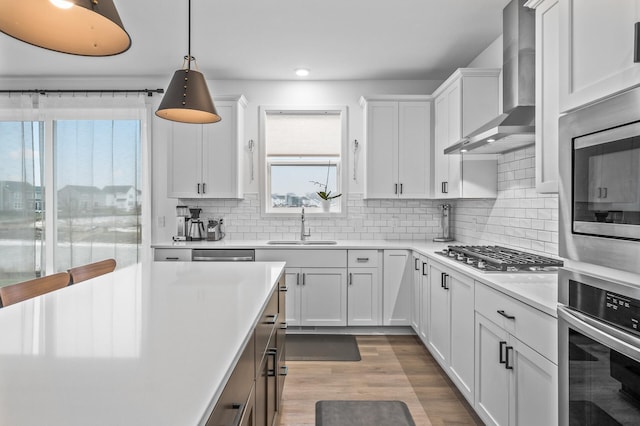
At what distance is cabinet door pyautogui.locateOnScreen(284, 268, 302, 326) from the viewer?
3.86m

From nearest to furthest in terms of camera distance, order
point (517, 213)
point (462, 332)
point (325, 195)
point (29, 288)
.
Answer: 1. point (29, 288)
2. point (462, 332)
3. point (517, 213)
4. point (325, 195)

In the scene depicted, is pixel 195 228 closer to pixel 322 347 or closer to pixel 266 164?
pixel 266 164

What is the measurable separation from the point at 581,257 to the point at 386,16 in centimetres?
241

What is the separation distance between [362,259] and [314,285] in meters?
0.53

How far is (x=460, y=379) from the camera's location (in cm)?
250

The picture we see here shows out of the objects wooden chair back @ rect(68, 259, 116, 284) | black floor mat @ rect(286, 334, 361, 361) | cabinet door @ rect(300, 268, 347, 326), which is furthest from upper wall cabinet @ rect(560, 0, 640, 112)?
cabinet door @ rect(300, 268, 347, 326)

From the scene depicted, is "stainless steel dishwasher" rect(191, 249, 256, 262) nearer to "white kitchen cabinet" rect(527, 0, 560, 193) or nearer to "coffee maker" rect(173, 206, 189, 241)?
"coffee maker" rect(173, 206, 189, 241)

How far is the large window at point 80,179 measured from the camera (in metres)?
4.33

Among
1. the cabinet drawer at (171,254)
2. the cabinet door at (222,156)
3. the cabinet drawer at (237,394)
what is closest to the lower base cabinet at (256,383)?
the cabinet drawer at (237,394)

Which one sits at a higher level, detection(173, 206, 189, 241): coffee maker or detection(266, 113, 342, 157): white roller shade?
detection(266, 113, 342, 157): white roller shade

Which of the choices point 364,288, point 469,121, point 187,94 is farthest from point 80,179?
point 469,121

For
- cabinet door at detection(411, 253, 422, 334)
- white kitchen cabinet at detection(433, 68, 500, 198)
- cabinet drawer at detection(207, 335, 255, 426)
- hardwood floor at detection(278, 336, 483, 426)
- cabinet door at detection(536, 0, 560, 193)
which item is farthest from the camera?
cabinet door at detection(411, 253, 422, 334)

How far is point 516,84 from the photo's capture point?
260cm

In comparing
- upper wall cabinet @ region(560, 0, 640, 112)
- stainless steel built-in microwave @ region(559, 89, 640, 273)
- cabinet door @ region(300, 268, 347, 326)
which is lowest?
cabinet door @ region(300, 268, 347, 326)
